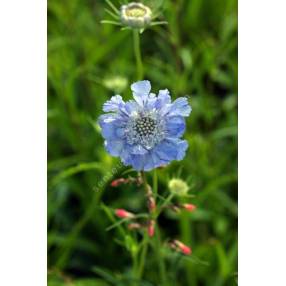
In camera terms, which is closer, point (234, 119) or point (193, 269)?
point (193, 269)

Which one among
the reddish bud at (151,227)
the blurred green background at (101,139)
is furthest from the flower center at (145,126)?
the blurred green background at (101,139)

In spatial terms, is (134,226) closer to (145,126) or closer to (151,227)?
(151,227)

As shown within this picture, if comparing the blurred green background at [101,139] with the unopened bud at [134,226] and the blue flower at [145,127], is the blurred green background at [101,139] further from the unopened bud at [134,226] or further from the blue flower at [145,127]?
the blue flower at [145,127]

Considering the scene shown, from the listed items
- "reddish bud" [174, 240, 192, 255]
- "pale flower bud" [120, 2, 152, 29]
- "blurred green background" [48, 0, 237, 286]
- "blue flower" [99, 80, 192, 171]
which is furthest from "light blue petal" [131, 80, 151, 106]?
"blurred green background" [48, 0, 237, 286]
